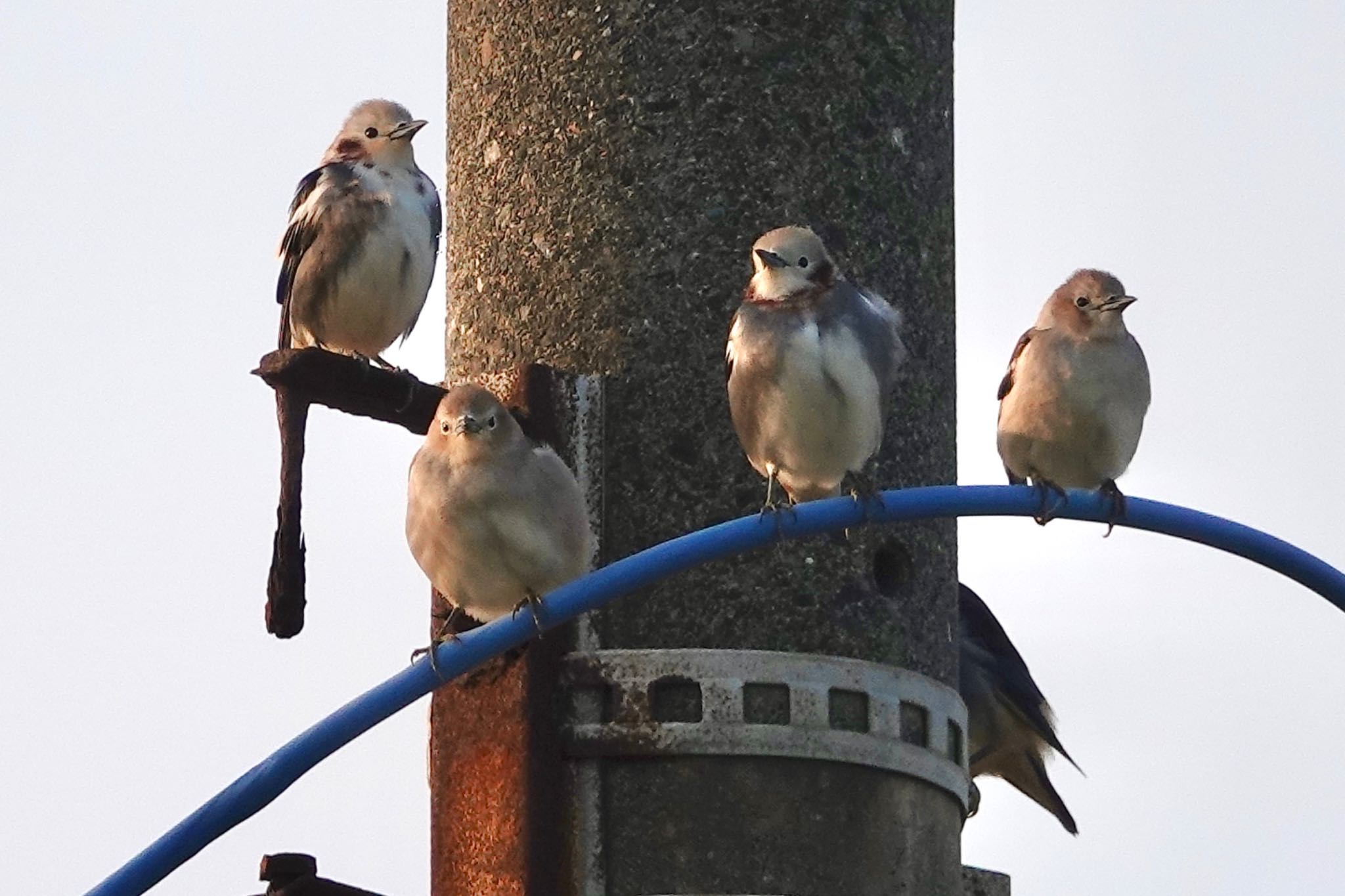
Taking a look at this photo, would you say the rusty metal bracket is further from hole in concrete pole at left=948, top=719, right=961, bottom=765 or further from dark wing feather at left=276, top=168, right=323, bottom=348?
dark wing feather at left=276, top=168, right=323, bottom=348

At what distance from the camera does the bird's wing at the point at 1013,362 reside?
11.1 meters

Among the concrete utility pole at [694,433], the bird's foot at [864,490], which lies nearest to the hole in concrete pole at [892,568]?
the concrete utility pole at [694,433]

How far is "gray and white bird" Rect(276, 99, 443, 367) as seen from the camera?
37.8ft

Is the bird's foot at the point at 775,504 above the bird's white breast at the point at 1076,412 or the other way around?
the other way around

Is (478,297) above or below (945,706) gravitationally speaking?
above

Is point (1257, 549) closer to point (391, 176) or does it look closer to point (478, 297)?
point (478, 297)

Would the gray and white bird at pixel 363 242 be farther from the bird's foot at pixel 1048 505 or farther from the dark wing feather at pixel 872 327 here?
the bird's foot at pixel 1048 505

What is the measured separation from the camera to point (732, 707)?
10188 millimetres

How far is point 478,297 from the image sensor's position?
11.1 metres

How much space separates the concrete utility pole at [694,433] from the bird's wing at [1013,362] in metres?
0.19

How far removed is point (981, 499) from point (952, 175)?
1857 mm

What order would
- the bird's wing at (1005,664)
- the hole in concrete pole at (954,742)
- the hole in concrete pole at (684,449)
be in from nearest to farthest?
the hole in concrete pole at (684,449)
the hole in concrete pole at (954,742)
the bird's wing at (1005,664)

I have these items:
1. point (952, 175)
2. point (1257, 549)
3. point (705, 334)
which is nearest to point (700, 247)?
point (705, 334)

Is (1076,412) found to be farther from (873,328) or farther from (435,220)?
(435,220)
